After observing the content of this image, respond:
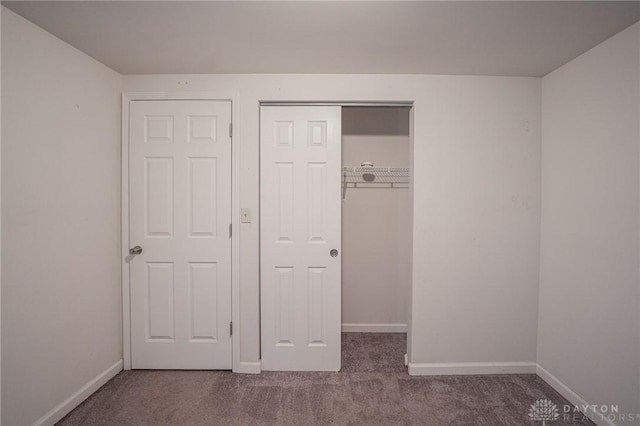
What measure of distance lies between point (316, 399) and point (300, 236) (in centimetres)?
113

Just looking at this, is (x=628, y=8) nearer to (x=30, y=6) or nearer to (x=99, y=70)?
(x=30, y=6)

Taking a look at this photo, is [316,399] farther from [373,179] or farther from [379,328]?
[373,179]

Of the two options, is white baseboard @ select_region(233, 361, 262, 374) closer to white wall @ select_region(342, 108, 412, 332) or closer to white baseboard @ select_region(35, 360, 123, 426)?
white baseboard @ select_region(35, 360, 123, 426)

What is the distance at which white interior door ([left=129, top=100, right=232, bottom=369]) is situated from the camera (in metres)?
2.11

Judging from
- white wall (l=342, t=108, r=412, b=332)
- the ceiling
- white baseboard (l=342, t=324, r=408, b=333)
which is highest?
the ceiling

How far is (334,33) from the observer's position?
1.57 m

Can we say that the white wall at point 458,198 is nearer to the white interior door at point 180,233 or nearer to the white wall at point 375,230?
the white interior door at point 180,233

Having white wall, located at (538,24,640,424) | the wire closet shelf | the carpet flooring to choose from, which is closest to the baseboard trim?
the carpet flooring

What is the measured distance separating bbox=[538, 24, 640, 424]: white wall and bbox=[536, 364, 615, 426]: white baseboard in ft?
0.11

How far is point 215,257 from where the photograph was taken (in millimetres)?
2139

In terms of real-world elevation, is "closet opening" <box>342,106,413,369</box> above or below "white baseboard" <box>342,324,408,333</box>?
above

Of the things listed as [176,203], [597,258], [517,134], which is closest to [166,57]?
[176,203]

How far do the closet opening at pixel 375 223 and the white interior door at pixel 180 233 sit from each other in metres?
1.27

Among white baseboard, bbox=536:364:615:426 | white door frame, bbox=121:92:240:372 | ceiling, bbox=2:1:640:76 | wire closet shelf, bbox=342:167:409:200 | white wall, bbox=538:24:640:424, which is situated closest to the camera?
ceiling, bbox=2:1:640:76
